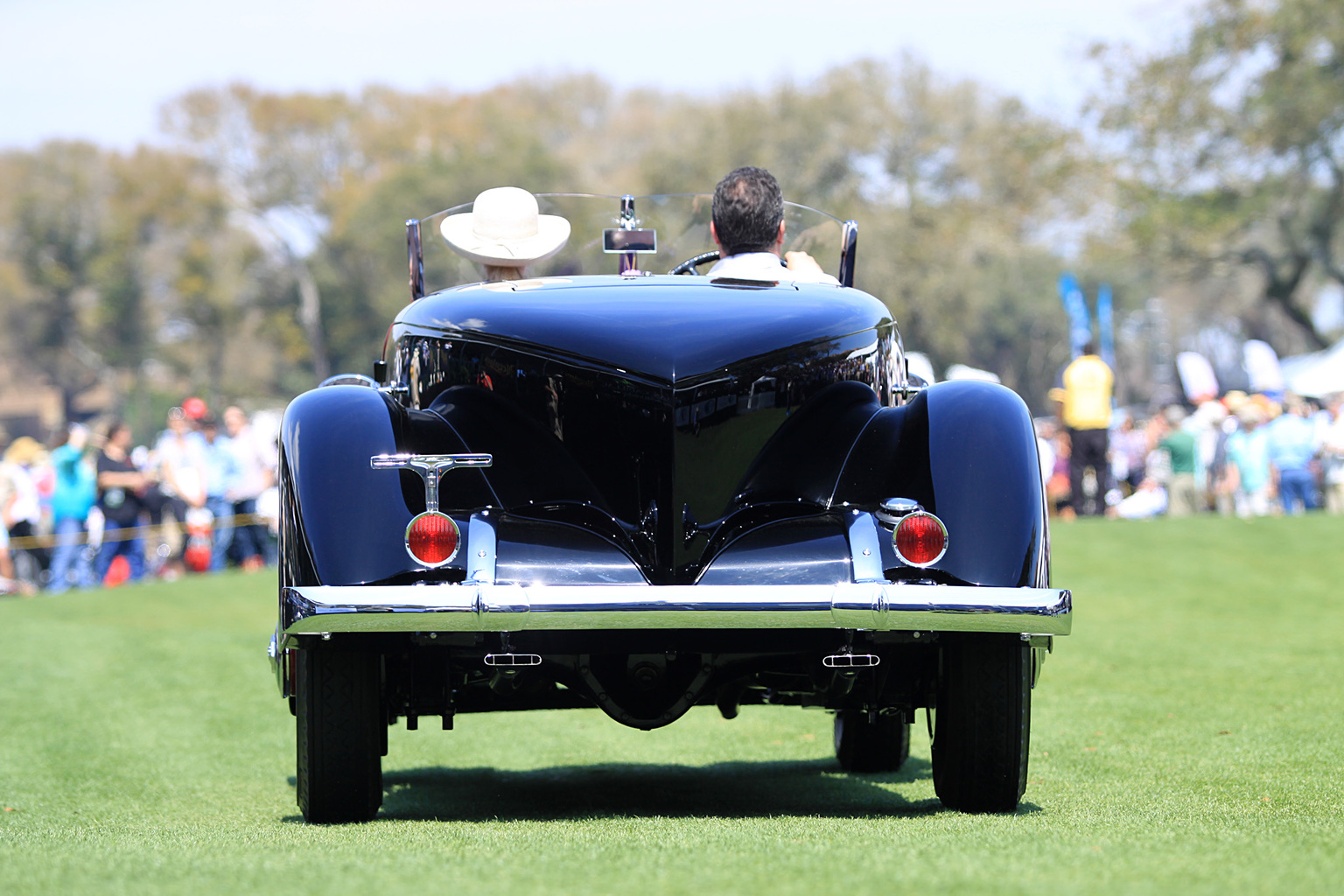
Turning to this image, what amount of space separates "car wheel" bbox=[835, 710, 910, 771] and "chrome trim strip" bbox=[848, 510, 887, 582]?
2110 millimetres

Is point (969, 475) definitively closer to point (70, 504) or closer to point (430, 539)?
point (430, 539)

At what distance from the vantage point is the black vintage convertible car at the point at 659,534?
153 inches

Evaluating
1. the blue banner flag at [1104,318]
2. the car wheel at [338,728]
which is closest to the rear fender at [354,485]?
the car wheel at [338,728]

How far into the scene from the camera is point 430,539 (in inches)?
160

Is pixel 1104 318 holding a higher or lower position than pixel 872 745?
higher

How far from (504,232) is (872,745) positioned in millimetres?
2494

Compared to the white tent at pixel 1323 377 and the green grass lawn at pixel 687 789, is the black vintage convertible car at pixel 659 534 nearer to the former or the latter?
the green grass lawn at pixel 687 789

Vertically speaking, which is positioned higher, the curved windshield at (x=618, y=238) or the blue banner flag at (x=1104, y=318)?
the curved windshield at (x=618, y=238)

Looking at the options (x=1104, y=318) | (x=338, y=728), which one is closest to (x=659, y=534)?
(x=338, y=728)

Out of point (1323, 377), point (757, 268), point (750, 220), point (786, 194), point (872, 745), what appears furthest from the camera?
point (786, 194)

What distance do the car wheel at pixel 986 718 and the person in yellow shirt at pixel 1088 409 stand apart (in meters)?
13.4

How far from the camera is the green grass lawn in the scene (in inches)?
128

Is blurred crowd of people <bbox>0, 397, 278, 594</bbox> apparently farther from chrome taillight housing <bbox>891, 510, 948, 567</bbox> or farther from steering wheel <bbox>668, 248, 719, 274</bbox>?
chrome taillight housing <bbox>891, 510, 948, 567</bbox>

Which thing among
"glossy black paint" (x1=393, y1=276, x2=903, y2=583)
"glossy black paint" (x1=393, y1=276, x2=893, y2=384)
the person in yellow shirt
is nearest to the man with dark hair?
"glossy black paint" (x1=393, y1=276, x2=893, y2=384)
